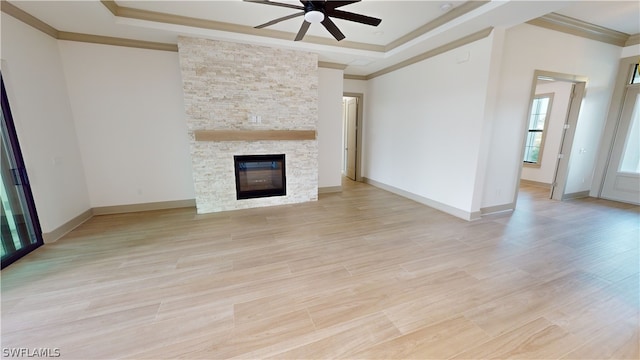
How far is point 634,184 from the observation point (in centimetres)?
→ 468

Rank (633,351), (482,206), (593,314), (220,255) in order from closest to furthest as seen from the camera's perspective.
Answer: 1. (633,351)
2. (593,314)
3. (220,255)
4. (482,206)

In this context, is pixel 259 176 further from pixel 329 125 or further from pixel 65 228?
pixel 65 228

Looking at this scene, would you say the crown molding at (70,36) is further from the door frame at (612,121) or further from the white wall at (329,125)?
the door frame at (612,121)

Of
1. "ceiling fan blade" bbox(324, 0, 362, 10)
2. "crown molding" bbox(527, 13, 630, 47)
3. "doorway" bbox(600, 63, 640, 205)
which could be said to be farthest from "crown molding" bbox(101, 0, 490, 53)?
"doorway" bbox(600, 63, 640, 205)

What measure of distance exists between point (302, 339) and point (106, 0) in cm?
428

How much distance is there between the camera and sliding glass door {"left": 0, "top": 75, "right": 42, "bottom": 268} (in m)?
2.68

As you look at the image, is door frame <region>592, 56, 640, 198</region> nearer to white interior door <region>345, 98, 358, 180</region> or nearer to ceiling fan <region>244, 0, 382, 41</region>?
white interior door <region>345, 98, 358, 180</region>

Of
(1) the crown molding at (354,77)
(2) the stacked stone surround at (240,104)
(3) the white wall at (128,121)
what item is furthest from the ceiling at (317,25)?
(1) the crown molding at (354,77)

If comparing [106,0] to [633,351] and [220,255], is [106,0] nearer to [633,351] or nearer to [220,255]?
[220,255]

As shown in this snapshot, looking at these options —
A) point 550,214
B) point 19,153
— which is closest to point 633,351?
point 550,214

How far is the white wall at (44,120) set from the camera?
278 cm

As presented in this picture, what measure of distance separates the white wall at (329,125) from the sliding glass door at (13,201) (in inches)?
175

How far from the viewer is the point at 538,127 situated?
20.9ft

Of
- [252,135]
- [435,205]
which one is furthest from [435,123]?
[252,135]
